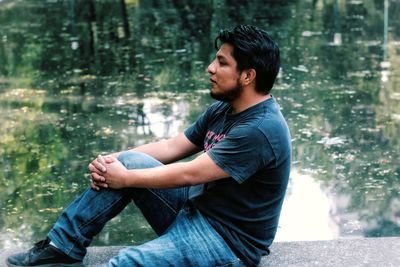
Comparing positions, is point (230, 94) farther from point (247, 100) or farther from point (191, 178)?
point (191, 178)

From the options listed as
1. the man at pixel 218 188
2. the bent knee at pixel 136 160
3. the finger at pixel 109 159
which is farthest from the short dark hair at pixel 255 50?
the finger at pixel 109 159

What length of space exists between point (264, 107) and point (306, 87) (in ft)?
18.9

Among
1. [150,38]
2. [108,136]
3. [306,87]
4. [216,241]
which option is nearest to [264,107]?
[216,241]

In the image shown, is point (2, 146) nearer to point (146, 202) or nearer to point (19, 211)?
point (19, 211)

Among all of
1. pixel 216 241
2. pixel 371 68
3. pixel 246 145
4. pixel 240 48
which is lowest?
pixel 371 68

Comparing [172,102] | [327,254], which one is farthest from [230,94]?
[172,102]

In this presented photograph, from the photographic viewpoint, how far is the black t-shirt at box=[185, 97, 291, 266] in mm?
3227

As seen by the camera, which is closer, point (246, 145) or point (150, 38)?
point (246, 145)

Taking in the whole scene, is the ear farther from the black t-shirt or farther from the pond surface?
the pond surface

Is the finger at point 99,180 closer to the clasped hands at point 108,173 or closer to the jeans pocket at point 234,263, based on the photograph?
the clasped hands at point 108,173

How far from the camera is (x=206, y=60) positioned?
10.7 meters

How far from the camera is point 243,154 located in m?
3.22

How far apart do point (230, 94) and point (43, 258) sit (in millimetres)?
1166

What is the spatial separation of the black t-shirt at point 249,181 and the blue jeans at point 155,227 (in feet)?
0.25
